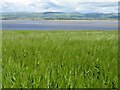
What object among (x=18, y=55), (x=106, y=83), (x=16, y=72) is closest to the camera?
(x=106, y=83)

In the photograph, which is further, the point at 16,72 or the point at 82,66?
the point at 82,66

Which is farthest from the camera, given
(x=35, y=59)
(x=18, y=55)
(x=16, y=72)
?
(x=18, y=55)

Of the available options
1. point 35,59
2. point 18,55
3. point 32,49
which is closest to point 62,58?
point 35,59

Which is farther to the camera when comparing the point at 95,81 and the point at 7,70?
the point at 7,70

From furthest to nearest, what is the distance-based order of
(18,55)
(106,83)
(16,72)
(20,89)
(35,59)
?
(18,55)
(35,59)
(16,72)
(106,83)
(20,89)

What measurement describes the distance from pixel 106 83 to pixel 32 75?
1.28 metres

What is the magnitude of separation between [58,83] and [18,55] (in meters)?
2.51

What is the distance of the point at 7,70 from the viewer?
5.31m

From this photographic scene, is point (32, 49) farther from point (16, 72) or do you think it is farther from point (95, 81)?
point (95, 81)

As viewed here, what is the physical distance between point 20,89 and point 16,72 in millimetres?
726

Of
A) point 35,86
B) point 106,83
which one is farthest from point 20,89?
point 106,83

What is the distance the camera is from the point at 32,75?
488cm

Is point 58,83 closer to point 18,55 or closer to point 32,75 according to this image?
point 32,75

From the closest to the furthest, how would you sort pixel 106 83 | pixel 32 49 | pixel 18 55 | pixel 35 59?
pixel 106 83, pixel 35 59, pixel 18 55, pixel 32 49
